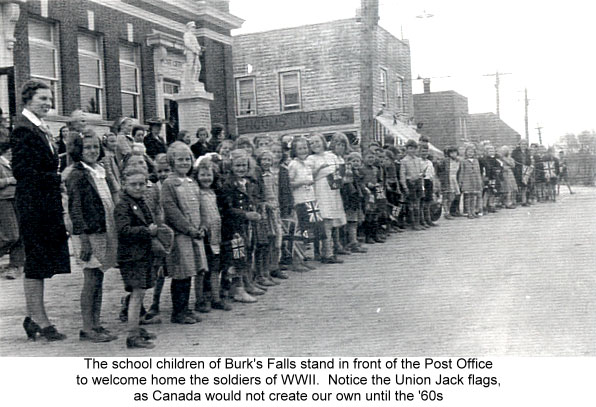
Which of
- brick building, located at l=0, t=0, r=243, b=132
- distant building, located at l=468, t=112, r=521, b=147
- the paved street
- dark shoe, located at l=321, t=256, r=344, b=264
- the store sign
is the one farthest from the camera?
distant building, located at l=468, t=112, r=521, b=147

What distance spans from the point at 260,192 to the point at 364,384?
2.59 meters

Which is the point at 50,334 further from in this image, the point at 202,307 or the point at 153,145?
the point at 153,145

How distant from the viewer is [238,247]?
5.08 meters

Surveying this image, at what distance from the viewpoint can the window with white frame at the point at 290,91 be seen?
20156 millimetres

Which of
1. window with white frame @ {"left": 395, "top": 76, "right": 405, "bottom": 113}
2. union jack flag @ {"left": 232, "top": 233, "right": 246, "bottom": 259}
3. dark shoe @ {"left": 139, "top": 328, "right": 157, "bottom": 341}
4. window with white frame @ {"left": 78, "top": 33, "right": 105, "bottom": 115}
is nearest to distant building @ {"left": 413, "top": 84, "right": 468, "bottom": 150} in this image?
window with white frame @ {"left": 395, "top": 76, "right": 405, "bottom": 113}

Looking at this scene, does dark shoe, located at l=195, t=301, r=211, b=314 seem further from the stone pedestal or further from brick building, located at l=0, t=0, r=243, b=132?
the stone pedestal

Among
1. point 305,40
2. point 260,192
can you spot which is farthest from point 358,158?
point 305,40

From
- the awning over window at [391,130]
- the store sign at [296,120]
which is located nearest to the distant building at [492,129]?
the awning over window at [391,130]

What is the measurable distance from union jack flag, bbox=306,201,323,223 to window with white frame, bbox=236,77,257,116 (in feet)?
47.2

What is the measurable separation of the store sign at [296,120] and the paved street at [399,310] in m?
12.6

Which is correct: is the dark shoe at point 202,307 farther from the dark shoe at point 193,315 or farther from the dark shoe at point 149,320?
the dark shoe at point 149,320

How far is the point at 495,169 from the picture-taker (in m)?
11.3

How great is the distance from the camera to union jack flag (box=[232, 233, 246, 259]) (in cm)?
505

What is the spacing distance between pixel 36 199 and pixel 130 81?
921 centimetres
